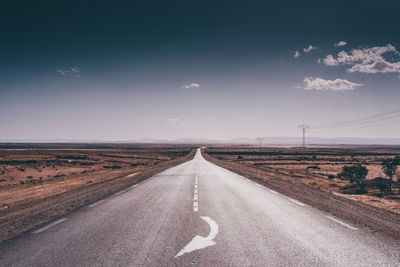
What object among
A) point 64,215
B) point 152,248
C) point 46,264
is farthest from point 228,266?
point 64,215

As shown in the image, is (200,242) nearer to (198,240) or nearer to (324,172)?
(198,240)

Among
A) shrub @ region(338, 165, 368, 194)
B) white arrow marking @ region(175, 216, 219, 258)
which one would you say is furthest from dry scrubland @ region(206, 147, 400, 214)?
white arrow marking @ region(175, 216, 219, 258)

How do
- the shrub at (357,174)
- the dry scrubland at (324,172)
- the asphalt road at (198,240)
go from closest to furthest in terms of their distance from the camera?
the asphalt road at (198,240) < the dry scrubland at (324,172) < the shrub at (357,174)

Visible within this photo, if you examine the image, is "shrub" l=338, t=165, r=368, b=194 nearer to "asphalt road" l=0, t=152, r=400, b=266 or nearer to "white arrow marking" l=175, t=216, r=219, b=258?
"asphalt road" l=0, t=152, r=400, b=266

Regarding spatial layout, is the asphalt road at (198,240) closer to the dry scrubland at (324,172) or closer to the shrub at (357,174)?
the dry scrubland at (324,172)

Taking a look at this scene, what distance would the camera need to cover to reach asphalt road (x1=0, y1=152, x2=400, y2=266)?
3.97 meters

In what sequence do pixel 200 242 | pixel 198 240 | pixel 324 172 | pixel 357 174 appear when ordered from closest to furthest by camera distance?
pixel 200 242
pixel 198 240
pixel 357 174
pixel 324 172

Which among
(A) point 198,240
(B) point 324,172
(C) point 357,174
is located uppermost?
(A) point 198,240

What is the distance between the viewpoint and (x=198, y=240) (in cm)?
481

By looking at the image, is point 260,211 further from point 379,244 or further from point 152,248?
point 152,248

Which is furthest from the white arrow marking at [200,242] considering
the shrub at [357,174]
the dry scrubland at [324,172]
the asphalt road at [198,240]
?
the shrub at [357,174]

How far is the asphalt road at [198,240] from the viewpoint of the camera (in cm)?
397

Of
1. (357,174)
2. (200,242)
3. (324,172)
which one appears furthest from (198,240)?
(324,172)

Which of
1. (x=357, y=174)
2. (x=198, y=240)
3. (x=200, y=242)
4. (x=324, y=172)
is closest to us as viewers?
(x=200, y=242)
